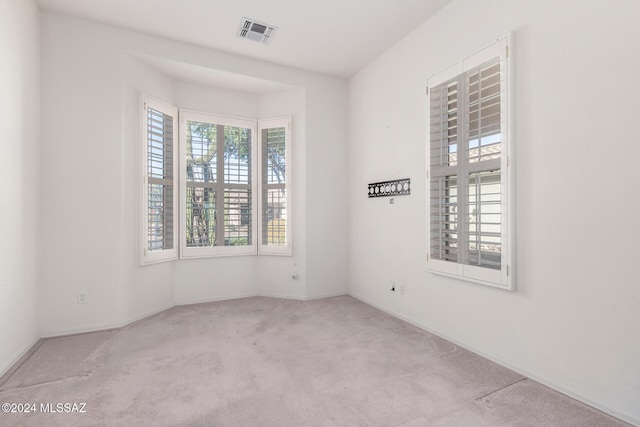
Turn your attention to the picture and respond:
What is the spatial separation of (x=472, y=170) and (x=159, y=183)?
330 cm

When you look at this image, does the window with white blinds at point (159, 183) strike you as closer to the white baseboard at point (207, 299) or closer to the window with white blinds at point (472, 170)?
the white baseboard at point (207, 299)

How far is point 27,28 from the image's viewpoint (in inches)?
104

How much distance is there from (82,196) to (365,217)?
9.98 ft

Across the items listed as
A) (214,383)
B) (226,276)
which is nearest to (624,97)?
(214,383)

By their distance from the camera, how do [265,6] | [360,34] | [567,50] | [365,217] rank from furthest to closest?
[365,217], [360,34], [265,6], [567,50]

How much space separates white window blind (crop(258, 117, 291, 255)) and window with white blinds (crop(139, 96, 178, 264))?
43.3 inches

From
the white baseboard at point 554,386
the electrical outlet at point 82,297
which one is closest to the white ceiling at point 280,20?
the electrical outlet at point 82,297

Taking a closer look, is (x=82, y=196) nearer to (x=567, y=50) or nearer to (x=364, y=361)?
(x=364, y=361)

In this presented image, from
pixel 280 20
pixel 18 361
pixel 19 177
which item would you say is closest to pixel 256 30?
pixel 280 20

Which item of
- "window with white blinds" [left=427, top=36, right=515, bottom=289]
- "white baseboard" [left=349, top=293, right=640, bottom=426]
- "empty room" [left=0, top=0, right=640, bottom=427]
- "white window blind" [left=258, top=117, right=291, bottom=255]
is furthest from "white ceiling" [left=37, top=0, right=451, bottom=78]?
"white baseboard" [left=349, top=293, right=640, bottom=426]

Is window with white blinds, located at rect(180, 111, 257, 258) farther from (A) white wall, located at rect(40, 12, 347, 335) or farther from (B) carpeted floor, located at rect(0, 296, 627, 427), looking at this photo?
(B) carpeted floor, located at rect(0, 296, 627, 427)

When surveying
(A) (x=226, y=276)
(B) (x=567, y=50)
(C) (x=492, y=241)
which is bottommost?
(A) (x=226, y=276)

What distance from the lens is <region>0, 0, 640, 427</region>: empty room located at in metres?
1.83

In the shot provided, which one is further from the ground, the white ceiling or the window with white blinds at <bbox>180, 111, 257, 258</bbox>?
the white ceiling
